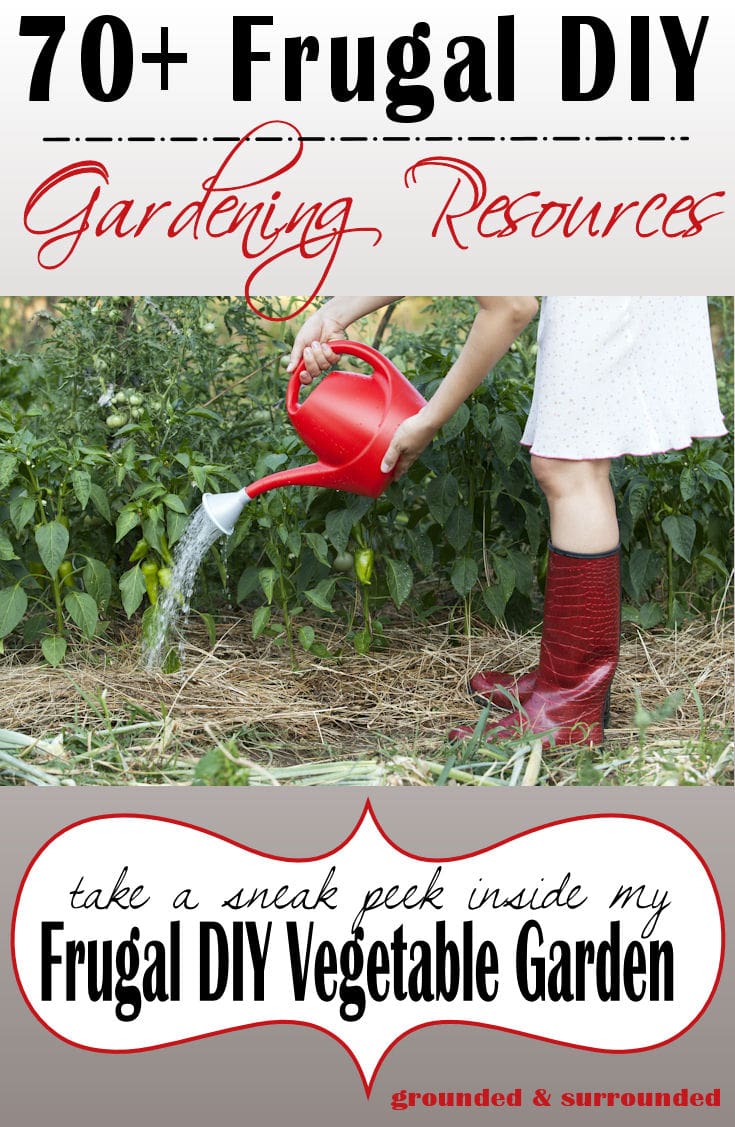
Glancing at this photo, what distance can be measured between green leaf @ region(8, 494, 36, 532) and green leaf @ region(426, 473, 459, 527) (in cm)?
77

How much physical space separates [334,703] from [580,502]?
646 mm

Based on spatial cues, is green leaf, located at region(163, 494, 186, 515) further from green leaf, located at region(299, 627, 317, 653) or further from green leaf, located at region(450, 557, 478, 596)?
green leaf, located at region(450, 557, 478, 596)

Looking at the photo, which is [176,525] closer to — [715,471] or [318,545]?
[318,545]

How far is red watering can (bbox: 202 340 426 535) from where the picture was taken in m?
2.07

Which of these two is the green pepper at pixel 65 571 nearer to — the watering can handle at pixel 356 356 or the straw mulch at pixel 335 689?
the straw mulch at pixel 335 689

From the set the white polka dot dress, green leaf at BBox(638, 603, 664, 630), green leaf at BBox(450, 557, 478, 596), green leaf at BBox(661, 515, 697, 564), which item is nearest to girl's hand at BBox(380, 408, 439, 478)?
the white polka dot dress

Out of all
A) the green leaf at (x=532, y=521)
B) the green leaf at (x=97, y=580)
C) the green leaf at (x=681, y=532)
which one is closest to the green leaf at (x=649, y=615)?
the green leaf at (x=681, y=532)

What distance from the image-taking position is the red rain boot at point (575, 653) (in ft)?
6.62

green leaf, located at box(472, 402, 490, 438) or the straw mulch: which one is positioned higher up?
green leaf, located at box(472, 402, 490, 438)

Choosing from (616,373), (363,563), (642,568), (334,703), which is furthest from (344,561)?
(616,373)

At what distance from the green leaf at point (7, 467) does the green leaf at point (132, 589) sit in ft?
0.93

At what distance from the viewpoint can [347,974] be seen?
60.3 inches

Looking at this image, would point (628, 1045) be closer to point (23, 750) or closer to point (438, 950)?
point (438, 950)

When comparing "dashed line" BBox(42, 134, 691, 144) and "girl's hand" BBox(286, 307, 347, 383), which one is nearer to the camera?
"dashed line" BBox(42, 134, 691, 144)
